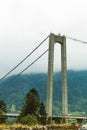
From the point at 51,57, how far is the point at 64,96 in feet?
22.1

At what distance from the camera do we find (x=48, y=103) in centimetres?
6531

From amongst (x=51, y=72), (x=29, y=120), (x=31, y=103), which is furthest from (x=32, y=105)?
(x=51, y=72)

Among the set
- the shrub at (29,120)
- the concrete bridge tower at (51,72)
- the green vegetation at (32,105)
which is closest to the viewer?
the shrub at (29,120)

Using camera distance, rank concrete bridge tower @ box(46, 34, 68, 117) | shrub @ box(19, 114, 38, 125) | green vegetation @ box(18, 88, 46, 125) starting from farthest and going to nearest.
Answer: concrete bridge tower @ box(46, 34, 68, 117) → green vegetation @ box(18, 88, 46, 125) → shrub @ box(19, 114, 38, 125)

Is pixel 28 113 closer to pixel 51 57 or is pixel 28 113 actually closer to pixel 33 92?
pixel 33 92

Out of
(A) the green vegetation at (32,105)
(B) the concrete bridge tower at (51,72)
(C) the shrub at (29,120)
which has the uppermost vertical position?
(B) the concrete bridge tower at (51,72)

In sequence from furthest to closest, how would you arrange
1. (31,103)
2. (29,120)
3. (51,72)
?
(51,72) < (31,103) < (29,120)

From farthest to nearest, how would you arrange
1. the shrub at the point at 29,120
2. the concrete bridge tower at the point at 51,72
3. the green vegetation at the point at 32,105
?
the concrete bridge tower at the point at 51,72 → the green vegetation at the point at 32,105 → the shrub at the point at 29,120

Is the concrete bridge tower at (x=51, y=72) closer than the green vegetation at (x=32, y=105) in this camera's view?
No

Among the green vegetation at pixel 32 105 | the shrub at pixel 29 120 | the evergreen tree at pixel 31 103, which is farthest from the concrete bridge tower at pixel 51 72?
the shrub at pixel 29 120

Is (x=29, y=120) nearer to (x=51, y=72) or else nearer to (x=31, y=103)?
(x=31, y=103)

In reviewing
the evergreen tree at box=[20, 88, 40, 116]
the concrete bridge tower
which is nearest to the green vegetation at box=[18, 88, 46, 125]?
the evergreen tree at box=[20, 88, 40, 116]

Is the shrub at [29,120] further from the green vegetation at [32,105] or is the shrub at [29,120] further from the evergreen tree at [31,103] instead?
the evergreen tree at [31,103]

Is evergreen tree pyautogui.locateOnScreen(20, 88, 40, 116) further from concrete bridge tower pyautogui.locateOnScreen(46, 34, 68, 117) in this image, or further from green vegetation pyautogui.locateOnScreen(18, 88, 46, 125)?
concrete bridge tower pyautogui.locateOnScreen(46, 34, 68, 117)
